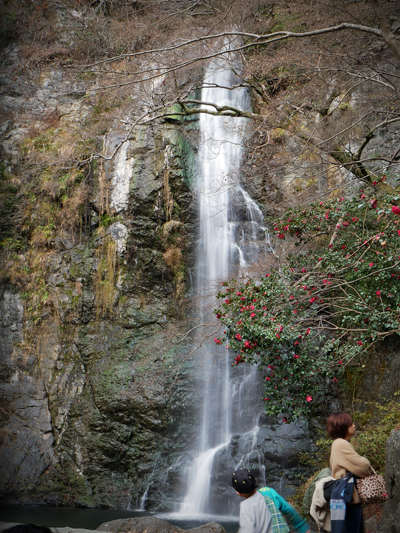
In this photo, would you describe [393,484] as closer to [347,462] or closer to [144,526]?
[347,462]

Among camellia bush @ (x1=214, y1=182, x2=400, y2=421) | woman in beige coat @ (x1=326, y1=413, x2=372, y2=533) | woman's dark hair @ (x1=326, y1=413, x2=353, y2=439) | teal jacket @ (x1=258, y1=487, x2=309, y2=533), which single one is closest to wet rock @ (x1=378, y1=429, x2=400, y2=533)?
woman in beige coat @ (x1=326, y1=413, x2=372, y2=533)

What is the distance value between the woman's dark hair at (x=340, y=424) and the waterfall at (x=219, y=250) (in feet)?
20.8

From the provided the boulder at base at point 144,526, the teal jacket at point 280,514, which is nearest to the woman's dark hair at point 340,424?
the teal jacket at point 280,514

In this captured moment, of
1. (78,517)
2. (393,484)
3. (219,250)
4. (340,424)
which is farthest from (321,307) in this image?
(78,517)

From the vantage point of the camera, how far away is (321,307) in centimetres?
716

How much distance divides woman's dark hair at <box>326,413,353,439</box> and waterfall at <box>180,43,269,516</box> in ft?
20.8

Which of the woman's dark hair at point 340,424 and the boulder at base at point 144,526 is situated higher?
the woman's dark hair at point 340,424

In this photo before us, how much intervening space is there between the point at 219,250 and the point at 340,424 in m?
8.99

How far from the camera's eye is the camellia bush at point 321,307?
6465mm

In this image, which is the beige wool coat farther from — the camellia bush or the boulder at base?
the boulder at base

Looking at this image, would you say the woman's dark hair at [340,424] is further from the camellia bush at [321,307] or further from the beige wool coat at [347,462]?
the camellia bush at [321,307]

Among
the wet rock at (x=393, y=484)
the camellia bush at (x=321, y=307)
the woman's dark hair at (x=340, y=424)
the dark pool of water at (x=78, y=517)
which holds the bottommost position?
the dark pool of water at (x=78, y=517)

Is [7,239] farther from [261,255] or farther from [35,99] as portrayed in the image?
[261,255]

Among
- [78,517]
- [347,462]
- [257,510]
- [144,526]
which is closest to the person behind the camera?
[257,510]
